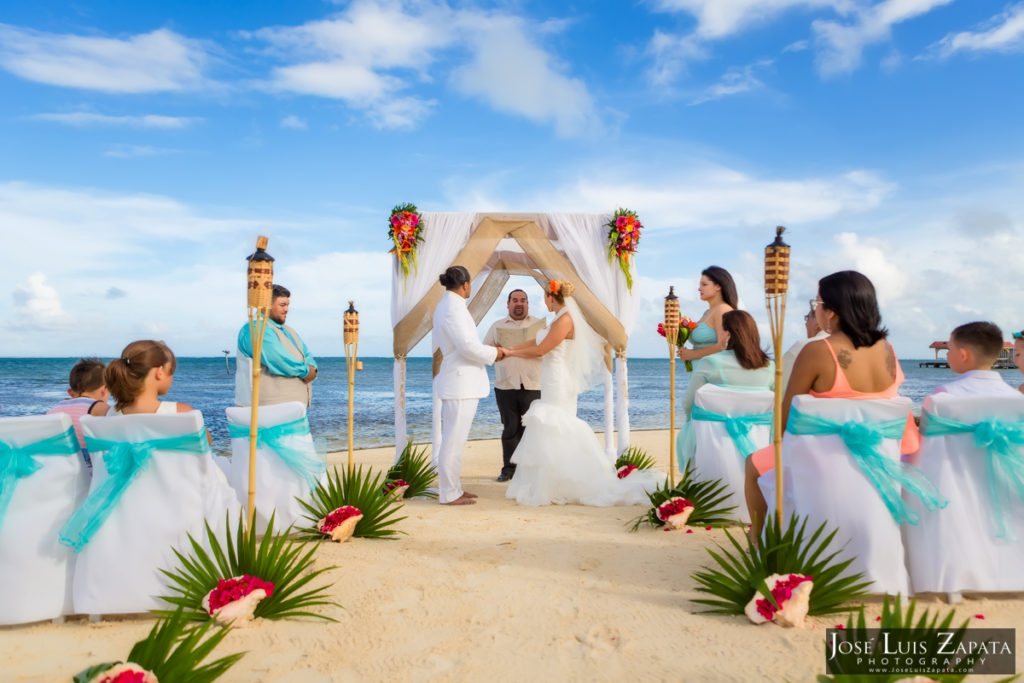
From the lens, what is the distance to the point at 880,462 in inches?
134

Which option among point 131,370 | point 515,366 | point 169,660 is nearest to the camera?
point 169,660

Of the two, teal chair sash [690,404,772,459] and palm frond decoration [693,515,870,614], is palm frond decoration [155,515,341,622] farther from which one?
teal chair sash [690,404,772,459]

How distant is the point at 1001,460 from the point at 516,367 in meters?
4.54

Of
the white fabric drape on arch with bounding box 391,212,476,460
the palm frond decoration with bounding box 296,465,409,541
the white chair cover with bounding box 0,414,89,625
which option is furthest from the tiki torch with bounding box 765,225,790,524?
the white fabric drape on arch with bounding box 391,212,476,460

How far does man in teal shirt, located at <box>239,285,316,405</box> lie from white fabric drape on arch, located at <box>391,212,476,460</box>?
217 cm

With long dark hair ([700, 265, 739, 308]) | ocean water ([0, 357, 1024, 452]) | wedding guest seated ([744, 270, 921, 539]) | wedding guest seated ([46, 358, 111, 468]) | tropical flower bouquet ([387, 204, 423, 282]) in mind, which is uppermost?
tropical flower bouquet ([387, 204, 423, 282])

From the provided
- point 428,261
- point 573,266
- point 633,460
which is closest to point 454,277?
point 428,261

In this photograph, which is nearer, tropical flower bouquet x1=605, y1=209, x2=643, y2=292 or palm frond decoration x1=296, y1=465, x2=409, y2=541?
palm frond decoration x1=296, y1=465, x2=409, y2=541

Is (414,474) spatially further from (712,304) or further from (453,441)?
(712,304)

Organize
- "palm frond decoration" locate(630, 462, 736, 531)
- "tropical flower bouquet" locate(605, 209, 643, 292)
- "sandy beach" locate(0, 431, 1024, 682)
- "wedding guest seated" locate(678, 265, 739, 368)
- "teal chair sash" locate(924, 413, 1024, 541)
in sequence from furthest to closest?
"tropical flower bouquet" locate(605, 209, 643, 292)
"wedding guest seated" locate(678, 265, 739, 368)
"palm frond decoration" locate(630, 462, 736, 531)
"teal chair sash" locate(924, 413, 1024, 541)
"sandy beach" locate(0, 431, 1024, 682)

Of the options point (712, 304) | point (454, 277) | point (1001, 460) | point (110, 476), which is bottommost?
point (110, 476)

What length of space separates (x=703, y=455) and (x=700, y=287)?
1438 mm

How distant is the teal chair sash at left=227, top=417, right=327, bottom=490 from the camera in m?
4.66

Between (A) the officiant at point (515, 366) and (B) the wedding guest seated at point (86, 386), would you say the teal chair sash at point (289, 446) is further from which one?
(A) the officiant at point (515, 366)
